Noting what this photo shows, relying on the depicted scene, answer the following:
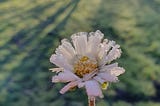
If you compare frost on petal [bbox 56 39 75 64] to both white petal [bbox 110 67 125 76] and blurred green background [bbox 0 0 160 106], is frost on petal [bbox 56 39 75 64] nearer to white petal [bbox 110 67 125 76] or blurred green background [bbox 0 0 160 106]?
white petal [bbox 110 67 125 76]

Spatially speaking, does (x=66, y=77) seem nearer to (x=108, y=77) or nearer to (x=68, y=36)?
(x=108, y=77)

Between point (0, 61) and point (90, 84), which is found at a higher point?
point (0, 61)

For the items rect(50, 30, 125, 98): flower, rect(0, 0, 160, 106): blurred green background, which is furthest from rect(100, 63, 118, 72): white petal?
rect(0, 0, 160, 106): blurred green background

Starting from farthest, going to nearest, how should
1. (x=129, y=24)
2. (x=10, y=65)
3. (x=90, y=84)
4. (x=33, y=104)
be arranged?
(x=129, y=24), (x=10, y=65), (x=33, y=104), (x=90, y=84)

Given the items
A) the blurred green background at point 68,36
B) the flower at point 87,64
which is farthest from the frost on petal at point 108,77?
the blurred green background at point 68,36

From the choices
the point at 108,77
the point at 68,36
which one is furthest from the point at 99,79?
the point at 68,36

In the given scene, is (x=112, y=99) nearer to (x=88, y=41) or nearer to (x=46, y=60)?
(x=46, y=60)

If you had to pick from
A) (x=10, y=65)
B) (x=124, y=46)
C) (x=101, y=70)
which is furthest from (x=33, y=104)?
(x=101, y=70)
